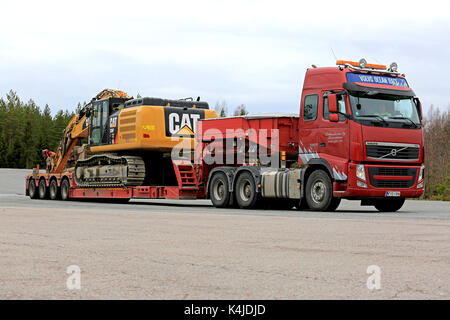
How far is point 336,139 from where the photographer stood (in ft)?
66.0

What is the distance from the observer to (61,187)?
3275 cm

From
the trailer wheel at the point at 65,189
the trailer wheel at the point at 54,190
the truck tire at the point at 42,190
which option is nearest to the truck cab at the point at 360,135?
the trailer wheel at the point at 65,189

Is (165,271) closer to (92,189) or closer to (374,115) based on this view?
(374,115)

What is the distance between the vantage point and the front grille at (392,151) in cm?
1984

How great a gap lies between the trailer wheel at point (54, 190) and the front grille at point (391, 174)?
57.6 feet

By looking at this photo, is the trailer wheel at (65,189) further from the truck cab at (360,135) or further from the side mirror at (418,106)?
the side mirror at (418,106)

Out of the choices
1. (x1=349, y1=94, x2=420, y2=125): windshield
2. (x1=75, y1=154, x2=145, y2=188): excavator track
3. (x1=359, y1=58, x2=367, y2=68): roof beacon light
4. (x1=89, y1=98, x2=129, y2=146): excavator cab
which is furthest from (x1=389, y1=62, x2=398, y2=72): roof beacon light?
(x1=89, y1=98, x2=129, y2=146): excavator cab

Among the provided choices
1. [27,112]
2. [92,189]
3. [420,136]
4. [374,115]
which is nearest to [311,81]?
[374,115]

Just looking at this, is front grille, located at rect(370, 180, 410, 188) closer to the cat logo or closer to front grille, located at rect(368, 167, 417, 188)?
front grille, located at rect(368, 167, 417, 188)

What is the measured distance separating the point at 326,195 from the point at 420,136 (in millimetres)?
3134

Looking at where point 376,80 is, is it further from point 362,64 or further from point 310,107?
point 310,107
